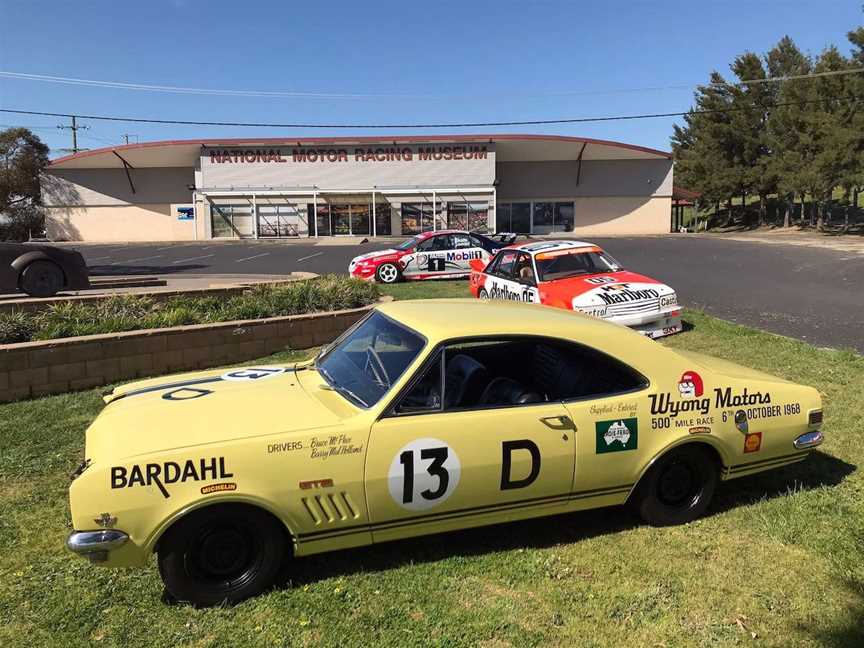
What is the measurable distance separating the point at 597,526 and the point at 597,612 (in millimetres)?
858

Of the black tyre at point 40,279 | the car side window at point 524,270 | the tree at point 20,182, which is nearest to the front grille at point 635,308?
the car side window at point 524,270

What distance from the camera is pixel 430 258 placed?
15547mm

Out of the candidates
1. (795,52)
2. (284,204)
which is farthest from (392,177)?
(795,52)

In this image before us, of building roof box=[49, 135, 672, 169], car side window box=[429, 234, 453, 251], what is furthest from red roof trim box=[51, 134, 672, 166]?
car side window box=[429, 234, 453, 251]

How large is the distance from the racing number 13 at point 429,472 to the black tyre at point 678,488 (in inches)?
50.3

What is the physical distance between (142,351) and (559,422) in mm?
5235

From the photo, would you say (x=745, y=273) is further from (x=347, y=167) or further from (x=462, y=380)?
(x=347, y=167)

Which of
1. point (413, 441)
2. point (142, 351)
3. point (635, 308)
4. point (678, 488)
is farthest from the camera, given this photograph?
point (635, 308)

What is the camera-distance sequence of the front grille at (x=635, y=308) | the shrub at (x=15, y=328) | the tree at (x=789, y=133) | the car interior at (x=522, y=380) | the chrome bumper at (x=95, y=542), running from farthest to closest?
the tree at (x=789, y=133) → the front grille at (x=635, y=308) → the shrub at (x=15, y=328) → the car interior at (x=522, y=380) → the chrome bumper at (x=95, y=542)

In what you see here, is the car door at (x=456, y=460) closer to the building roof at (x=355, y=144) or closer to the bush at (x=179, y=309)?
the bush at (x=179, y=309)

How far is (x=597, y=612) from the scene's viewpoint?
287 cm

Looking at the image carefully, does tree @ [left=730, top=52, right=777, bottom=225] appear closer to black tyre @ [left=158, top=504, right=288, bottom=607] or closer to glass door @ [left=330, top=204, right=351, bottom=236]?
glass door @ [left=330, top=204, right=351, bottom=236]

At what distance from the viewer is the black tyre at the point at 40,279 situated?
10.8 meters

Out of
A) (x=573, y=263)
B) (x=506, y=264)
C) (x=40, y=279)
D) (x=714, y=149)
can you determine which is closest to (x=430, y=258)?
(x=506, y=264)
